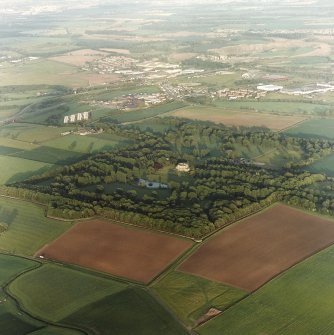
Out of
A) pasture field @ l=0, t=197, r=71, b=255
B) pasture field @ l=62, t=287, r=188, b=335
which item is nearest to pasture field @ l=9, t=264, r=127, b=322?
pasture field @ l=62, t=287, r=188, b=335

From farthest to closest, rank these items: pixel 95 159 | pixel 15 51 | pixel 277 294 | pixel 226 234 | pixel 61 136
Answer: pixel 15 51
pixel 61 136
pixel 95 159
pixel 226 234
pixel 277 294

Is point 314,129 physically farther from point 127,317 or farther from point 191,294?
point 127,317

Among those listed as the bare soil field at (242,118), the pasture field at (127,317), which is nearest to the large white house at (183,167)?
the bare soil field at (242,118)

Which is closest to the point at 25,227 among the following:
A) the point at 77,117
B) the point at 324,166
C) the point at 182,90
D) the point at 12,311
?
the point at 12,311

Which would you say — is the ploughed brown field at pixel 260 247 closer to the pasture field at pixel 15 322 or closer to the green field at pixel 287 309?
the green field at pixel 287 309

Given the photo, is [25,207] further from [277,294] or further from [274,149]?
[274,149]

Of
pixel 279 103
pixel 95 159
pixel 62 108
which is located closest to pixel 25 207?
pixel 95 159

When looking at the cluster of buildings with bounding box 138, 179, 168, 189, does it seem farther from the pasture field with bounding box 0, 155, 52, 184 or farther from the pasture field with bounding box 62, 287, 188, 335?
the pasture field with bounding box 62, 287, 188, 335
